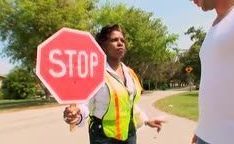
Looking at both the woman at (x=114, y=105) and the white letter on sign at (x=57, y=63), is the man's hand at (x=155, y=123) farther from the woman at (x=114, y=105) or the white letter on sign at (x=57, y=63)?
the white letter on sign at (x=57, y=63)

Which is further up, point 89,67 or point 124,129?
point 89,67

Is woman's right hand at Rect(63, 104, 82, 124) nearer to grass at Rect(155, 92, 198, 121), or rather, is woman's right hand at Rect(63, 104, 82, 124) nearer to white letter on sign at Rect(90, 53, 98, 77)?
white letter on sign at Rect(90, 53, 98, 77)

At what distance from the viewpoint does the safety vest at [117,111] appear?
14.6 feet

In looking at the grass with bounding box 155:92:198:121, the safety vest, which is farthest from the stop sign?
the grass with bounding box 155:92:198:121

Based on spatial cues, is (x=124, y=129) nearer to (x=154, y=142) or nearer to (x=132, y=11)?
(x=154, y=142)

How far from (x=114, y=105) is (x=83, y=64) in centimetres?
98

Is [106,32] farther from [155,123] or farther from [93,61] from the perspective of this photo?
[93,61]

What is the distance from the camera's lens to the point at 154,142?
12.6m

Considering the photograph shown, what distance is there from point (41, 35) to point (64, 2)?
355cm

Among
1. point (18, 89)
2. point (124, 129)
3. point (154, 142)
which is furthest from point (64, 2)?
point (124, 129)

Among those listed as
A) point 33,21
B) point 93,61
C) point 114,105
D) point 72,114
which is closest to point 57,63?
point 93,61

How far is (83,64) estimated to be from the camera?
3.52 metres

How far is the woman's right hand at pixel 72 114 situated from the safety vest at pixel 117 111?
0.64 meters

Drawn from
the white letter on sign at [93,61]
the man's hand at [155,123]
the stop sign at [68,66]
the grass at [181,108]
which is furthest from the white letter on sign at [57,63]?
the grass at [181,108]
